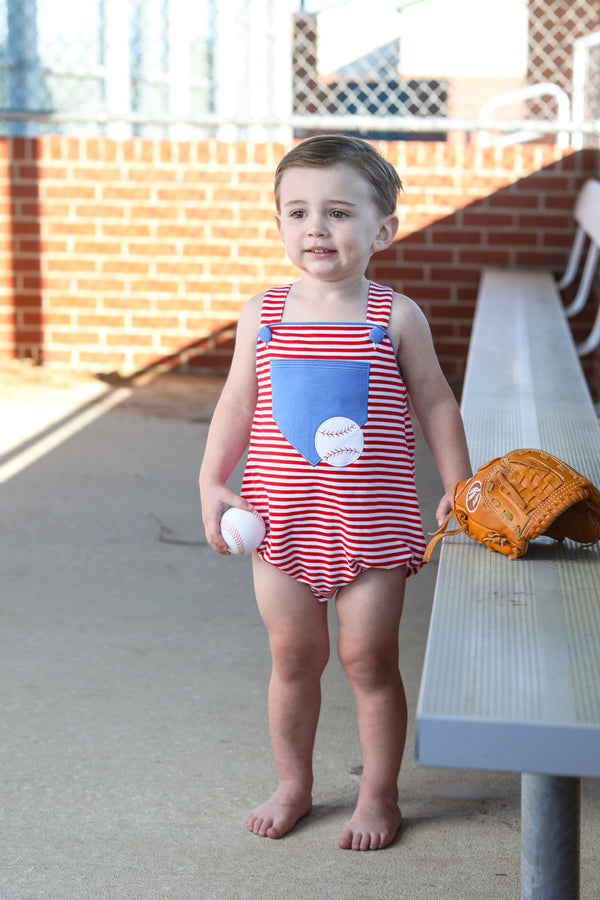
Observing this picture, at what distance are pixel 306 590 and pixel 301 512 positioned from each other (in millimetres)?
157

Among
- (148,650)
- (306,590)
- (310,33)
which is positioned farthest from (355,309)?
(310,33)

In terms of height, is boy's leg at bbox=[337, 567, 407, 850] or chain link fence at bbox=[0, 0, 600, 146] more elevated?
chain link fence at bbox=[0, 0, 600, 146]

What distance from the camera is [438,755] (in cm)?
129

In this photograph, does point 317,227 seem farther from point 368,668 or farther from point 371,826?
point 371,826

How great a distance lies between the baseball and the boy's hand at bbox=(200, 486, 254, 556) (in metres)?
0.04

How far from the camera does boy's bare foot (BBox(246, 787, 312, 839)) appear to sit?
7.08ft

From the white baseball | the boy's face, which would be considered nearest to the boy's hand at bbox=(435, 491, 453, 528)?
the white baseball

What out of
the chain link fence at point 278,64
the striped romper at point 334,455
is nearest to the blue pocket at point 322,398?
the striped romper at point 334,455

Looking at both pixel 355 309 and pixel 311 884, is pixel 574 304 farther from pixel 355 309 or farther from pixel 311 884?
pixel 311 884

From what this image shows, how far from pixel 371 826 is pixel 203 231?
16.5 ft

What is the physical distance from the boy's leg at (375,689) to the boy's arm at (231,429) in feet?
0.90

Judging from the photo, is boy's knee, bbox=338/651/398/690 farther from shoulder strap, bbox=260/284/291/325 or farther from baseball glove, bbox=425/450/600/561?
shoulder strap, bbox=260/284/291/325

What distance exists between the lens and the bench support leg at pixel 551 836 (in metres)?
1.56

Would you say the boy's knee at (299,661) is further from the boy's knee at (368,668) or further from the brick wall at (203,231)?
the brick wall at (203,231)
